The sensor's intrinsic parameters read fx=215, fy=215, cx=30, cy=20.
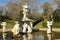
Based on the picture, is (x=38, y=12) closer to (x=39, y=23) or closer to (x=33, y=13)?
(x=33, y=13)

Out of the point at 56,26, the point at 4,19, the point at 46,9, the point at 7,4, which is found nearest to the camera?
the point at 56,26

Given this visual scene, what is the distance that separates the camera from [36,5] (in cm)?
5075

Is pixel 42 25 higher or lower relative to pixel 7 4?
lower

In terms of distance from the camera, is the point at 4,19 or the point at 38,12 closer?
the point at 4,19

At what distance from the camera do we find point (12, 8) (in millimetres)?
50375

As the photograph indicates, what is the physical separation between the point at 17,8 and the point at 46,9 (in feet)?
21.7

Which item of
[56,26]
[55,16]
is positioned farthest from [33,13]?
[56,26]

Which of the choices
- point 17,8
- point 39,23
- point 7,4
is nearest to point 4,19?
point 39,23

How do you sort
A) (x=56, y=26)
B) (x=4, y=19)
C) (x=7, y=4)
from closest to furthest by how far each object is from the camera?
(x=56, y=26)
(x=4, y=19)
(x=7, y=4)

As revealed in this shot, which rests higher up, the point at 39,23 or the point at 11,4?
the point at 11,4

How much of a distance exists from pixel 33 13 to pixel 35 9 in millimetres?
1249

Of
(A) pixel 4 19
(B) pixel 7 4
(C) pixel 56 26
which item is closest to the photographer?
(C) pixel 56 26

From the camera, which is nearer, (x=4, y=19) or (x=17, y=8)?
(x=4, y=19)

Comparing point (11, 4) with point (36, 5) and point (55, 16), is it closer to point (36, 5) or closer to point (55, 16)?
point (36, 5)
